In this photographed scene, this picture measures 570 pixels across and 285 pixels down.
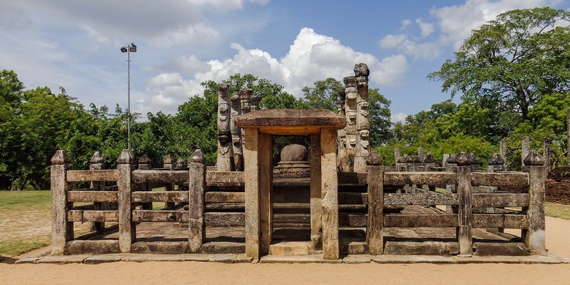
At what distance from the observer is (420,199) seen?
646 centimetres

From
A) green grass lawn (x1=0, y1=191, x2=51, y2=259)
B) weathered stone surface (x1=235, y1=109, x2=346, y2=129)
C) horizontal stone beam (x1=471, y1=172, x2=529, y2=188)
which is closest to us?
weathered stone surface (x1=235, y1=109, x2=346, y2=129)

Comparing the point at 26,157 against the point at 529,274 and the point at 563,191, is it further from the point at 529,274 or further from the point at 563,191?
the point at 563,191

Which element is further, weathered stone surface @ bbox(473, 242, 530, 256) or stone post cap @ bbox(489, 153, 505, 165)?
stone post cap @ bbox(489, 153, 505, 165)

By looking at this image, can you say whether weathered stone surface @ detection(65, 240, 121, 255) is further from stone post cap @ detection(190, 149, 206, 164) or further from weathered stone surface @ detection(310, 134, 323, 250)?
weathered stone surface @ detection(310, 134, 323, 250)

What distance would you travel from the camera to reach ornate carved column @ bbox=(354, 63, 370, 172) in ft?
35.8

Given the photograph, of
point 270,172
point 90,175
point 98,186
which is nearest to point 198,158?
point 270,172

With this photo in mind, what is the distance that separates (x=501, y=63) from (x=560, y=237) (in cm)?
2938

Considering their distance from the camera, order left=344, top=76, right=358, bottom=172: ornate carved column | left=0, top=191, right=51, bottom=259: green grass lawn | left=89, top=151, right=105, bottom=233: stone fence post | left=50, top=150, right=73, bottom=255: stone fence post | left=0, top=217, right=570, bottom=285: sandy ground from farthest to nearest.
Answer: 1. left=344, top=76, right=358, bottom=172: ornate carved column
2. left=89, top=151, right=105, bottom=233: stone fence post
3. left=0, top=191, right=51, bottom=259: green grass lawn
4. left=50, top=150, right=73, bottom=255: stone fence post
5. left=0, top=217, right=570, bottom=285: sandy ground

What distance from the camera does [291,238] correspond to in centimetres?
713

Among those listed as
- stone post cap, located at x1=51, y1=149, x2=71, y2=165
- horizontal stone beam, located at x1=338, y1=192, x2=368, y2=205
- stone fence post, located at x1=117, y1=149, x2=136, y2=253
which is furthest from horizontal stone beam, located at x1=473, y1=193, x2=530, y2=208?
stone post cap, located at x1=51, y1=149, x2=71, y2=165

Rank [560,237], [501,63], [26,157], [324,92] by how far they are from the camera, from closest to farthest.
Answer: [560,237], [26,157], [501,63], [324,92]

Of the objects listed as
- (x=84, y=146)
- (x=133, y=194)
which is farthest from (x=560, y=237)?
(x=84, y=146)

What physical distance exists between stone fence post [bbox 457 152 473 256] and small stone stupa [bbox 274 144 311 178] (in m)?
4.76

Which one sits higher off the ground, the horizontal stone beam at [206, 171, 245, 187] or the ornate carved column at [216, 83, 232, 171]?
the ornate carved column at [216, 83, 232, 171]
